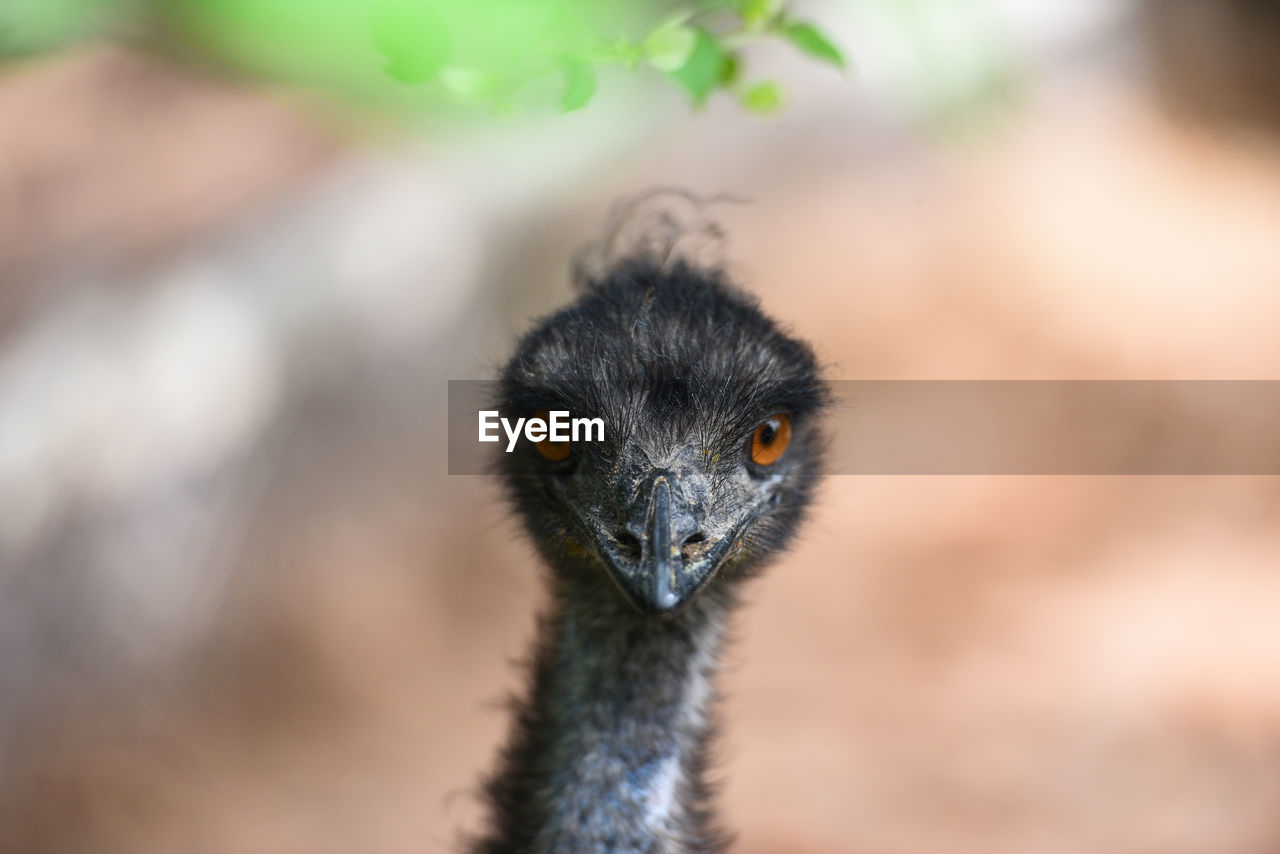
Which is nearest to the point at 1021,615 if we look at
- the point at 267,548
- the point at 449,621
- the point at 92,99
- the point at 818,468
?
the point at 449,621

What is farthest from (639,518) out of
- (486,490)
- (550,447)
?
(486,490)

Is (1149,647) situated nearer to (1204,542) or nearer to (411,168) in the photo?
(1204,542)

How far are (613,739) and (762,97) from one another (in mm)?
1010

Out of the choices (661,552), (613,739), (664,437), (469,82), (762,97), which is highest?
(762,97)

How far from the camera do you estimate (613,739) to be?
187cm

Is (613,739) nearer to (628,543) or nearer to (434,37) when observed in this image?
(628,543)

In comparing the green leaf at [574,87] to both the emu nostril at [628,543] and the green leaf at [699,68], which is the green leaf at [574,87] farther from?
the emu nostril at [628,543]

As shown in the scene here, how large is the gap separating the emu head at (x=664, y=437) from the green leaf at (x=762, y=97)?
356mm

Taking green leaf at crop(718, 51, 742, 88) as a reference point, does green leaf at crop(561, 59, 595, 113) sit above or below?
below

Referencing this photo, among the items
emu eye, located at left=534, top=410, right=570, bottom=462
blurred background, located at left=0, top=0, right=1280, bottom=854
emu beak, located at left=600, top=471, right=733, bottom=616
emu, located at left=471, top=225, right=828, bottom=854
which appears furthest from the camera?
blurred background, located at left=0, top=0, right=1280, bottom=854

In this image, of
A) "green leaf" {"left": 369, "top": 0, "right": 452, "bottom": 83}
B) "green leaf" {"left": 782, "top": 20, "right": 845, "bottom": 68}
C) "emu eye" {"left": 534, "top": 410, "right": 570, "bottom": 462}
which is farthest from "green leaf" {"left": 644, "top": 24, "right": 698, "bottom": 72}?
"emu eye" {"left": 534, "top": 410, "right": 570, "bottom": 462}

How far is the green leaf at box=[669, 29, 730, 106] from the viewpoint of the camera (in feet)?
4.45

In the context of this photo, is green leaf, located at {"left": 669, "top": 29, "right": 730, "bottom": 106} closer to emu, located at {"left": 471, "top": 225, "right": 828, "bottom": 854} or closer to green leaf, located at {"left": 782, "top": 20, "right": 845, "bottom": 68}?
green leaf, located at {"left": 782, "top": 20, "right": 845, "bottom": 68}

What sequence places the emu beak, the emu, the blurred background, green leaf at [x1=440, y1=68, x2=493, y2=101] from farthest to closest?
the blurred background, the emu, the emu beak, green leaf at [x1=440, y1=68, x2=493, y2=101]
